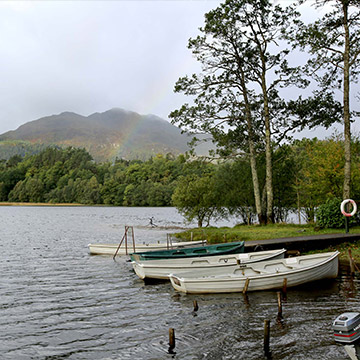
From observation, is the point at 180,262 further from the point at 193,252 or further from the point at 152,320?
the point at 152,320

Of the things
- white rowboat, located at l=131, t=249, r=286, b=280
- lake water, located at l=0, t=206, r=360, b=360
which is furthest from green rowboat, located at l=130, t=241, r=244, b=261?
lake water, located at l=0, t=206, r=360, b=360

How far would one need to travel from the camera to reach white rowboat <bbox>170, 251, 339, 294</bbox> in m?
15.5

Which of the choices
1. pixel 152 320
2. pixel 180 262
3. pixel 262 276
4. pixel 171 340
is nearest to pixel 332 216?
pixel 180 262

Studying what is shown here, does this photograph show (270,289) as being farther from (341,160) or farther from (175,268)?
(341,160)

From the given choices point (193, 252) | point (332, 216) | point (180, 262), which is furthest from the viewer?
point (332, 216)

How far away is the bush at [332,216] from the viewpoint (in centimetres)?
2634

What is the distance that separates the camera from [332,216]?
26.6 metres

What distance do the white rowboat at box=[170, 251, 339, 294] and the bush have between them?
9.90 m

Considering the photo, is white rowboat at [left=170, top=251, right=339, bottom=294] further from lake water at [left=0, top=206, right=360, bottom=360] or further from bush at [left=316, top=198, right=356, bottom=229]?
bush at [left=316, top=198, right=356, bottom=229]

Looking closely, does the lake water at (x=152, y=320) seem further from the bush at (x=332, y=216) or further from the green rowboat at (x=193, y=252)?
the bush at (x=332, y=216)

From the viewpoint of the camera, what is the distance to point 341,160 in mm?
31891

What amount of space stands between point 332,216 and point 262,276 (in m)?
13.5

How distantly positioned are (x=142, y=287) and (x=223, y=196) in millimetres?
23561

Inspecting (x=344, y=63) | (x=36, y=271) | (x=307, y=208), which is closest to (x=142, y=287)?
(x=36, y=271)
